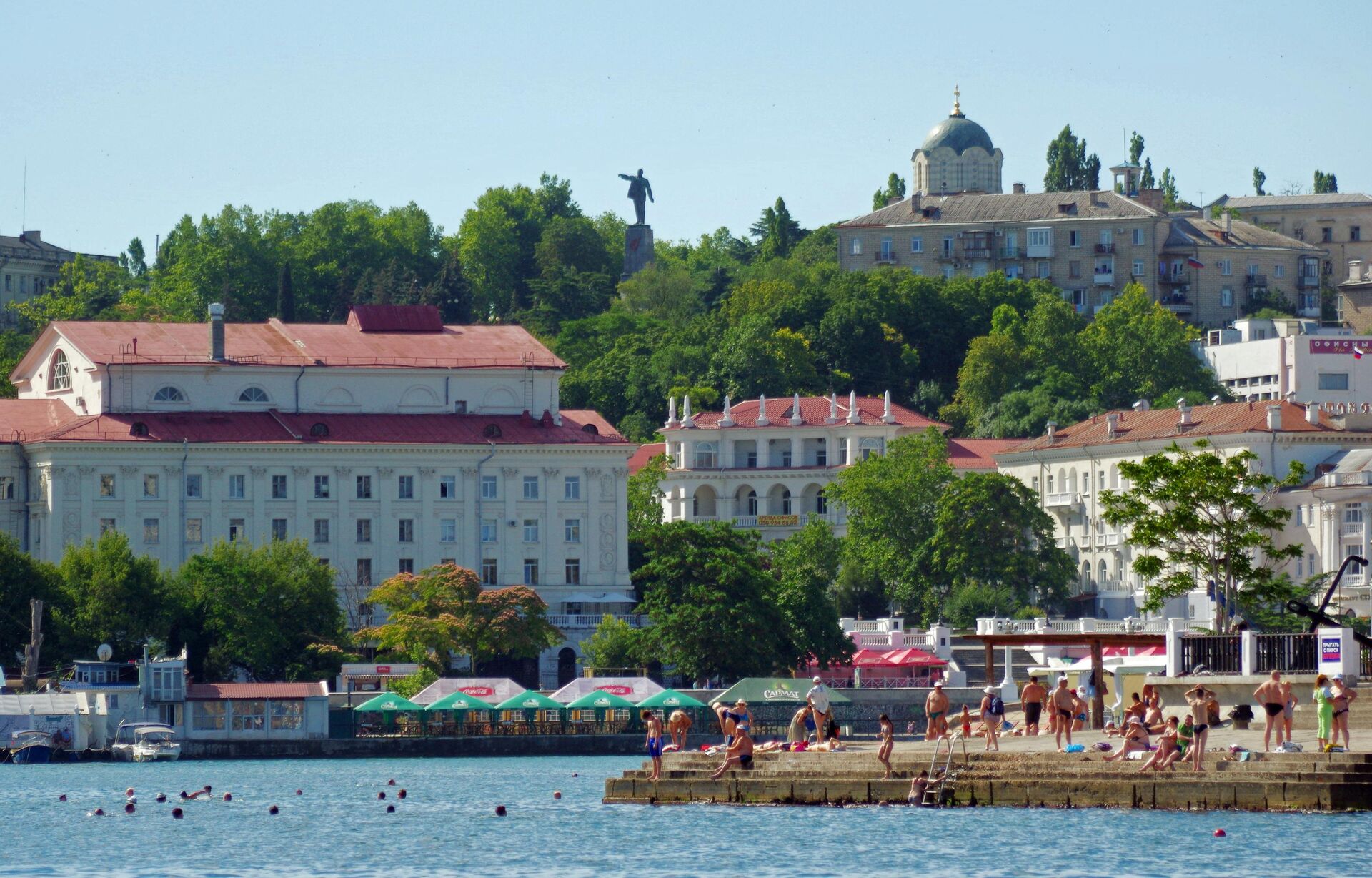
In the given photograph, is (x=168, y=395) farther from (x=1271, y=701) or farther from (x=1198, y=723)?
(x=1198, y=723)

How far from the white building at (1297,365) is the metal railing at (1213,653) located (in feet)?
262

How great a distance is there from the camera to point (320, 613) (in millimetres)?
110438

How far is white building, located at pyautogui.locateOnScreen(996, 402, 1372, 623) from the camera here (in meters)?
126

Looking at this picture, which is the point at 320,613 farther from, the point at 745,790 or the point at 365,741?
the point at 745,790

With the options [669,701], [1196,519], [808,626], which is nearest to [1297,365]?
[808,626]

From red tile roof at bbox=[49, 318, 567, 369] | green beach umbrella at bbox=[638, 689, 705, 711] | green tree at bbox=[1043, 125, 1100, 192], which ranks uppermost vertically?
green tree at bbox=[1043, 125, 1100, 192]

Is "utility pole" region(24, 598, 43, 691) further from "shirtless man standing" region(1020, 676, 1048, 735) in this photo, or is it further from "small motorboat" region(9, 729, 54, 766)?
"shirtless man standing" region(1020, 676, 1048, 735)

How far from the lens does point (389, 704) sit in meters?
99.6

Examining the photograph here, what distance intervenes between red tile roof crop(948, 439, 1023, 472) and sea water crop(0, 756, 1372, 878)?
76.5m

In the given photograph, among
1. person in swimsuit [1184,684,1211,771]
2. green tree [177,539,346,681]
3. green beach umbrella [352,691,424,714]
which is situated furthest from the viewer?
green tree [177,539,346,681]

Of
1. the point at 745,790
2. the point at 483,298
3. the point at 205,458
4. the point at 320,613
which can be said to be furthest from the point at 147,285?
the point at 745,790

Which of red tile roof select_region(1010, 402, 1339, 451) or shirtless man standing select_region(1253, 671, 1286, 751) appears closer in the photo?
shirtless man standing select_region(1253, 671, 1286, 751)

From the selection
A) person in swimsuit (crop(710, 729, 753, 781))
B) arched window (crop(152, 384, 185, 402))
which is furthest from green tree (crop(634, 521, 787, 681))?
person in swimsuit (crop(710, 729, 753, 781))

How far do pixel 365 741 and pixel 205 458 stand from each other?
23938 mm
